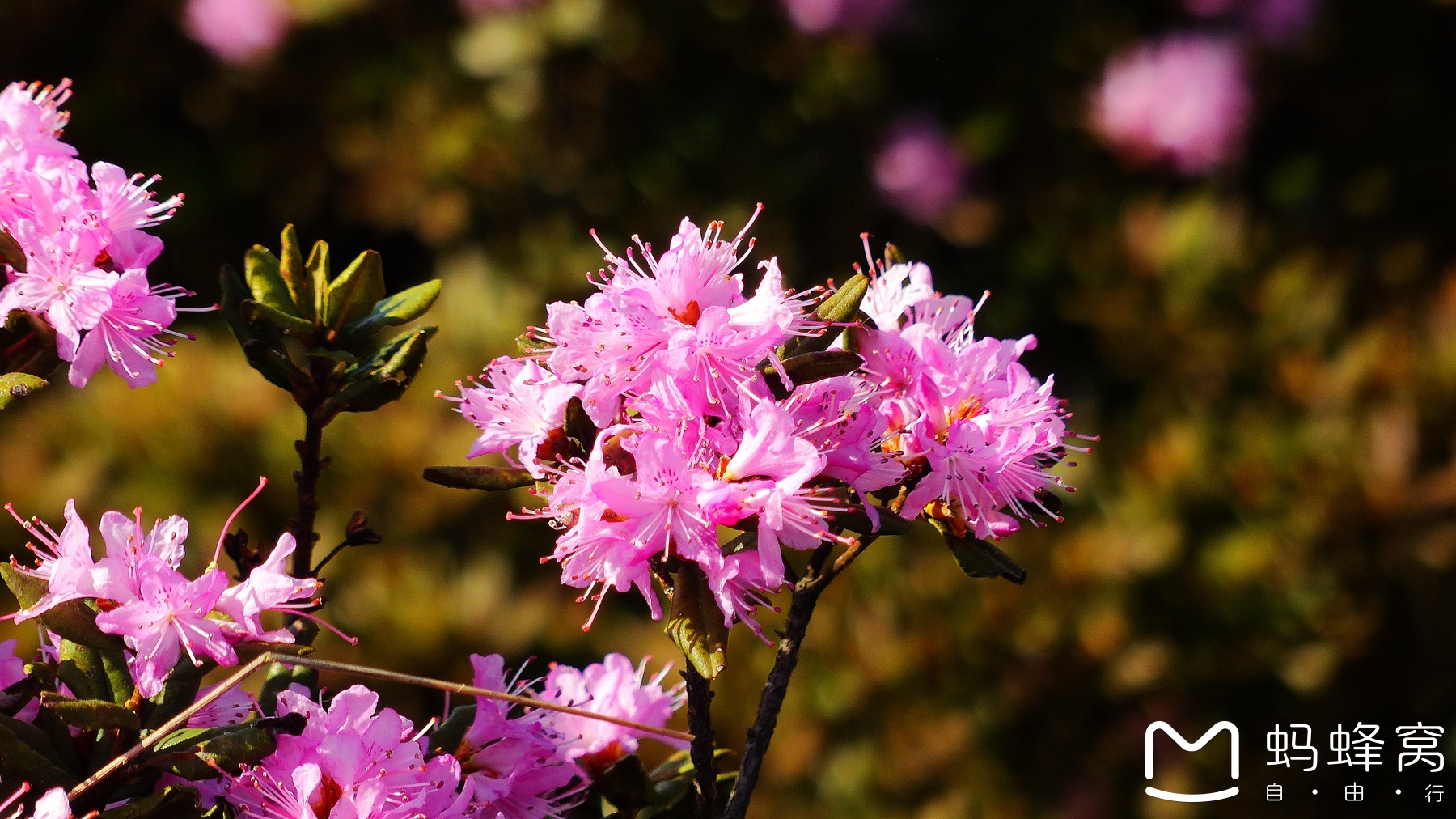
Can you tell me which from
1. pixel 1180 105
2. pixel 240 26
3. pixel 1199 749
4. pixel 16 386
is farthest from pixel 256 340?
pixel 240 26

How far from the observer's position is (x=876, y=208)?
11.3 ft

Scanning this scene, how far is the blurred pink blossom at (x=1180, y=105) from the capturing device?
3.26 meters

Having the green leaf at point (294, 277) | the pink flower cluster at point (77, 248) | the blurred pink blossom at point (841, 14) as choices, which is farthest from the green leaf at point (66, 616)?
the blurred pink blossom at point (841, 14)

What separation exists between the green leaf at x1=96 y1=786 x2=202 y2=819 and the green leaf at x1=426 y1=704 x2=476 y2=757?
130 mm

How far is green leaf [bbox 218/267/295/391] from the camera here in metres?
0.81

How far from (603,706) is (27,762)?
1.11ft

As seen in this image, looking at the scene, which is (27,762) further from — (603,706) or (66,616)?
(603,706)

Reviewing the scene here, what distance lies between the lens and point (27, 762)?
667mm

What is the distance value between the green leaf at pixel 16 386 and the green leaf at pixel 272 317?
A: 12 cm

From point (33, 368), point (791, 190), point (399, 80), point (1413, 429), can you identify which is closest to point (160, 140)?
point (399, 80)

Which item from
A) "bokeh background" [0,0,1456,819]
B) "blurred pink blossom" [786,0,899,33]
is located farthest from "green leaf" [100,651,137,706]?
"blurred pink blossom" [786,0,899,33]

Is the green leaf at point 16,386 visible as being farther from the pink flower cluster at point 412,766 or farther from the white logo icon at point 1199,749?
the white logo icon at point 1199,749

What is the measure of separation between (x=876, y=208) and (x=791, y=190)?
26cm

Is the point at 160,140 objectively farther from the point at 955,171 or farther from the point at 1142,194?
the point at 1142,194
